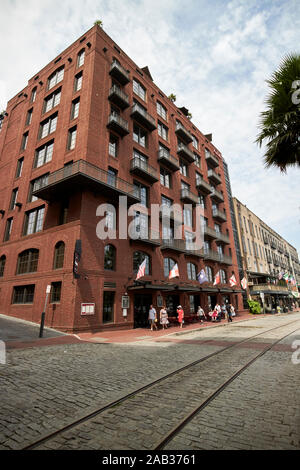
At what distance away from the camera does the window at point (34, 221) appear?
19.2 meters

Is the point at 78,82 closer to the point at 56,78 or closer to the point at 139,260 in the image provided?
the point at 56,78

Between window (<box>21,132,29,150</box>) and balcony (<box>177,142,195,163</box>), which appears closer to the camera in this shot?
window (<box>21,132,29,150</box>)

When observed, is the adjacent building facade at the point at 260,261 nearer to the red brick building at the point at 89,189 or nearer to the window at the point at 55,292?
the red brick building at the point at 89,189

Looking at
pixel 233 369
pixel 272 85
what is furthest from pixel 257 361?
pixel 272 85

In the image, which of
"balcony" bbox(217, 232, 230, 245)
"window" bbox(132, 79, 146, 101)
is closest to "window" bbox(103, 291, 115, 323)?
"balcony" bbox(217, 232, 230, 245)

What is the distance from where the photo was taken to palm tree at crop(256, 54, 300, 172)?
748 cm

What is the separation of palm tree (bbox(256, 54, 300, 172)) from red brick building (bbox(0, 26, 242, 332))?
10976mm

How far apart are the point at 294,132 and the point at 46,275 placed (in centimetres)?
1617

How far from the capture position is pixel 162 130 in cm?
2836

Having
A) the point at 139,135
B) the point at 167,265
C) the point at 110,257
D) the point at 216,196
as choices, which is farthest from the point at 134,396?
the point at 216,196

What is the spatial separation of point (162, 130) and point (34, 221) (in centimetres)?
1809

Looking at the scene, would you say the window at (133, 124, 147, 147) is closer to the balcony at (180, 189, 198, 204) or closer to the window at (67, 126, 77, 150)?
the window at (67, 126, 77, 150)

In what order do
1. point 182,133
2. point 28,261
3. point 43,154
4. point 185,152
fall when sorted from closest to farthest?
point 28,261, point 43,154, point 185,152, point 182,133
